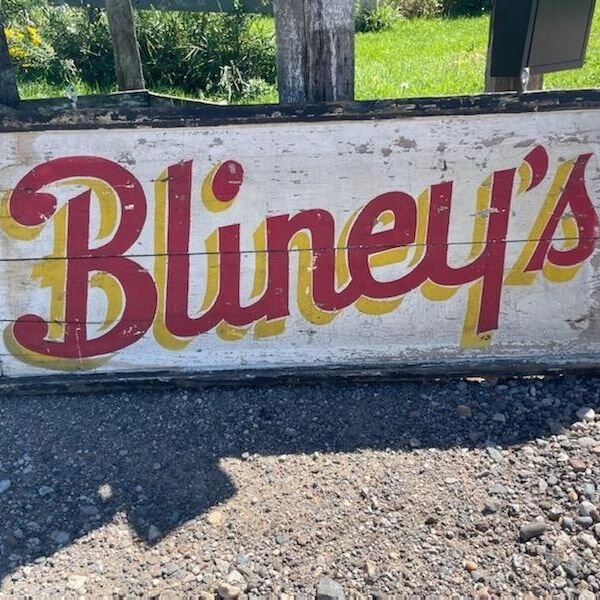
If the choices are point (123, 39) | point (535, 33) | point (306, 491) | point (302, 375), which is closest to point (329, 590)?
point (306, 491)

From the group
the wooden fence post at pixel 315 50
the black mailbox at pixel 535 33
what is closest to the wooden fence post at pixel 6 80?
Answer: the wooden fence post at pixel 315 50

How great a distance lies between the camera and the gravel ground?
2.52 meters

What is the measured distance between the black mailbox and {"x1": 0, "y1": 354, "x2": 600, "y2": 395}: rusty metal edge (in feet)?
4.36

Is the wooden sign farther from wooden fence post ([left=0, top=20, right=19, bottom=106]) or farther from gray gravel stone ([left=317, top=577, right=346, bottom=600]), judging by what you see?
gray gravel stone ([left=317, top=577, right=346, bottom=600])

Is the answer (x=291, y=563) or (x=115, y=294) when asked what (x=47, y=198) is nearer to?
(x=115, y=294)

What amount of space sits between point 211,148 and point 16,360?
126cm

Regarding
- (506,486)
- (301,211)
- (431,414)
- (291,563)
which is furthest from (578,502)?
(301,211)

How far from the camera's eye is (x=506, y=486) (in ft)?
9.27

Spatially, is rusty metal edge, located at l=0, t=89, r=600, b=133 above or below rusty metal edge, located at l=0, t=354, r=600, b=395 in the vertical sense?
above

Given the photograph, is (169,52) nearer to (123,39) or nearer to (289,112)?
(123,39)

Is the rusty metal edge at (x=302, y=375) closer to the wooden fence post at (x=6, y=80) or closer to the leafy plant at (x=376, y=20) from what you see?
the wooden fence post at (x=6, y=80)

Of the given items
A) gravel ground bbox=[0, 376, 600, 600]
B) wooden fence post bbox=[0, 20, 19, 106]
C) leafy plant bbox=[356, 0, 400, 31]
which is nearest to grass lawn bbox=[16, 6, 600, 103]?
leafy plant bbox=[356, 0, 400, 31]

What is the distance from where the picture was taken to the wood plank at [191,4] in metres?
8.88

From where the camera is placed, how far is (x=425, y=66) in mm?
8984
